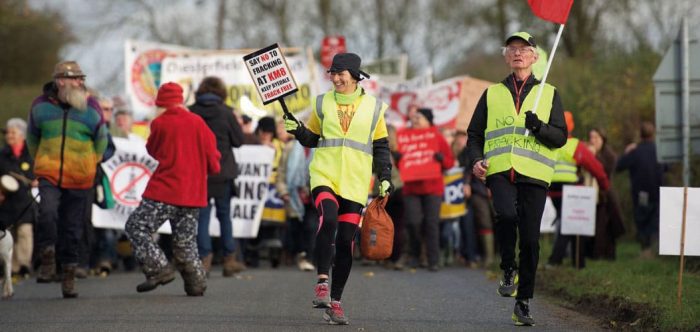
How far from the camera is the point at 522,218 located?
10.2 m

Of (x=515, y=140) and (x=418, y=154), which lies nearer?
(x=515, y=140)

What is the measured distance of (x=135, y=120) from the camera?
76.0 feet

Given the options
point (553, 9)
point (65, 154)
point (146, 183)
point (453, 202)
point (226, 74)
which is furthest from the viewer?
point (226, 74)

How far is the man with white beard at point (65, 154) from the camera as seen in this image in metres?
13.0

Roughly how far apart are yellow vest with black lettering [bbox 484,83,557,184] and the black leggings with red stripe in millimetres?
1081

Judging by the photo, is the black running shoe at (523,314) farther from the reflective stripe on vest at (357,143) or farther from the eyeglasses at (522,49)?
the eyeglasses at (522,49)

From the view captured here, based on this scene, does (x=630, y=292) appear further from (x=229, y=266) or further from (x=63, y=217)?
(x=229, y=266)

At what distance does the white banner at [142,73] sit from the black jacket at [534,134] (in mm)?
13637

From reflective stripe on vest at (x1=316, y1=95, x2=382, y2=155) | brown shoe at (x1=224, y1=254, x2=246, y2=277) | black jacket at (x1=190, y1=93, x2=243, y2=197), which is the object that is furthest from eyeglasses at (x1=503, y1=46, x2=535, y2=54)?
brown shoe at (x1=224, y1=254, x2=246, y2=277)

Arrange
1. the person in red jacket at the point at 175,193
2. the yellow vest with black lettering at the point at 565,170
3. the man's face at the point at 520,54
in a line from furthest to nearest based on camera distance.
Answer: the yellow vest with black lettering at the point at 565,170 < the person in red jacket at the point at 175,193 < the man's face at the point at 520,54

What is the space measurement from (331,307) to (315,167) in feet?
3.44

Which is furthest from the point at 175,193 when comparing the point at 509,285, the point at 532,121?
the point at 532,121

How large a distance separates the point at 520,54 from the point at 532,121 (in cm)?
58

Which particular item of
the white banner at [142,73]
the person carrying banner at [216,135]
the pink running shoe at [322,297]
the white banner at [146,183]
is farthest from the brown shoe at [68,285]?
the white banner at [142,73]
